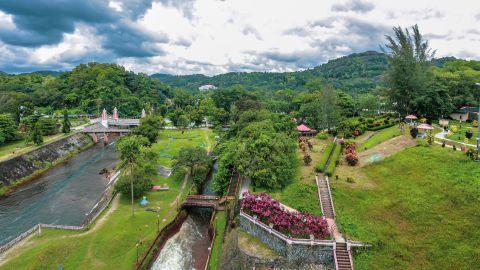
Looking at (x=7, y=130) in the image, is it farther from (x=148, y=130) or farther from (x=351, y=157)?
(x=351, y=157)

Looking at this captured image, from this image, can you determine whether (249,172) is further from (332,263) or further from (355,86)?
(355,86)

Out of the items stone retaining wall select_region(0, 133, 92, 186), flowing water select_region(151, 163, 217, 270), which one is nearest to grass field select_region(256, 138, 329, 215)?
flowing water select_region(151, 163, 217, 270)

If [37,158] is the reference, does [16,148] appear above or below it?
above

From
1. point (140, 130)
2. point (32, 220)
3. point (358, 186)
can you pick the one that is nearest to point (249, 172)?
point (358, 186)

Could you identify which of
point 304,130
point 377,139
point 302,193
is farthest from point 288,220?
point 304,130

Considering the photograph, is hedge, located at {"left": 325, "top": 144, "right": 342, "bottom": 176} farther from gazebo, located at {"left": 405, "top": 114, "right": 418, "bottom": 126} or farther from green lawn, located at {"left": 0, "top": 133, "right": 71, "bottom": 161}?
green lawn, located at {"left": 0, "top": 133, "right": 71, "bottom": 161}
